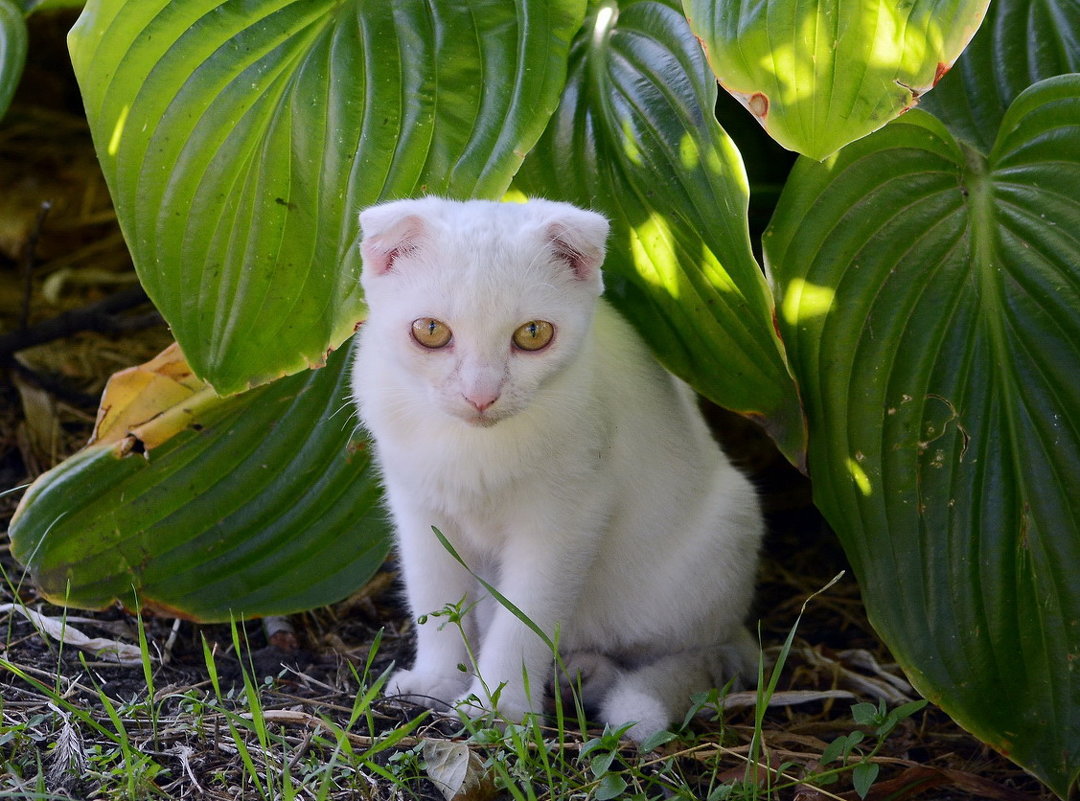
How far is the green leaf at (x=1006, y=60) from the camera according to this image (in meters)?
1.69

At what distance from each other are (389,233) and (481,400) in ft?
0.84

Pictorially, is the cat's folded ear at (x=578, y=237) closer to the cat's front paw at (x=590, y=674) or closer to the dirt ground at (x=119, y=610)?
the cat's front paw at (x=590, y=674)

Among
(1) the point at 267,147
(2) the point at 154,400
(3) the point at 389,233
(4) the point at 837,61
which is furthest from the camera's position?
(2) the point at 154,400

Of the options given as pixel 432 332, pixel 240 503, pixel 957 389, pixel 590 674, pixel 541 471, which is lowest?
pixel 590 674

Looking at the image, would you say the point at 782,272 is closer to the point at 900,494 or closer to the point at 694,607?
the point at 900,494

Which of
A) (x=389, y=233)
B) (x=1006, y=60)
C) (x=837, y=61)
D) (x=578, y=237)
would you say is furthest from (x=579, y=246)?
(x=1006, y=60)

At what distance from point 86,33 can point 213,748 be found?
102 cm

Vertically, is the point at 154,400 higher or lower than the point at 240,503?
higher

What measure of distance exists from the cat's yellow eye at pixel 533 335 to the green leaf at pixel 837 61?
381mm

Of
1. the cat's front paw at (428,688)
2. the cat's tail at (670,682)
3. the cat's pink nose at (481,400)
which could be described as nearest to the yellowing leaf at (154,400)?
the cat's front paw at (428,688)

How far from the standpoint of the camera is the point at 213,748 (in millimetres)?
1450

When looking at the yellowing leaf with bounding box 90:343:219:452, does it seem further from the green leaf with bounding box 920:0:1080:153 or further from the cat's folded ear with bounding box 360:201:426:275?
the green leaf with bounding box 920:0:1080:153

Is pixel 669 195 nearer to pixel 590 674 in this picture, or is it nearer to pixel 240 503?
pixel 590 674

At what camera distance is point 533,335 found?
1447 mm
